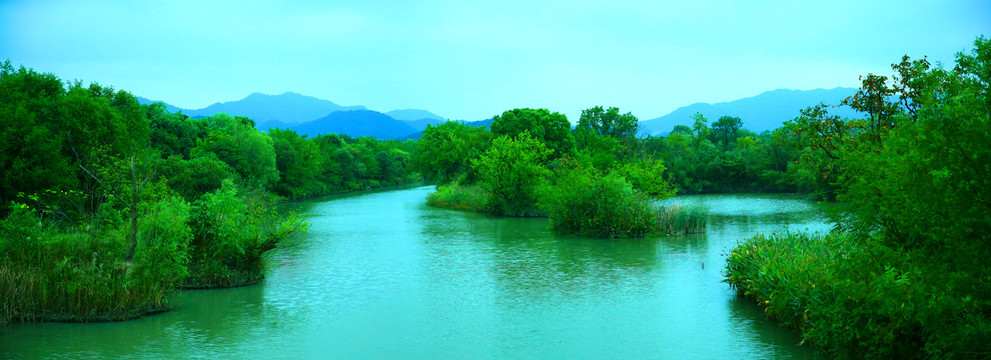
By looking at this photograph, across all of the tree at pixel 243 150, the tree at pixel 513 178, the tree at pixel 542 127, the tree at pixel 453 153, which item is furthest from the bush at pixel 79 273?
the tree at pixel 542 127

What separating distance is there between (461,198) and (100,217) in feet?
118

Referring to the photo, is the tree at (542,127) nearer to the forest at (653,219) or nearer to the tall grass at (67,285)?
the forest at (653,219)

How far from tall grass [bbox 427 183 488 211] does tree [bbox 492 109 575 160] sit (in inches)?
295

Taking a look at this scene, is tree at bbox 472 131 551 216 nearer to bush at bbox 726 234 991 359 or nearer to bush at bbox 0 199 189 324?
bush at bbox 726 234 991 359

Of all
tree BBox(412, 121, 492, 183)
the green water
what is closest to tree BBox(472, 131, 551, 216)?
tree BBox(412, 121, 492, 183)

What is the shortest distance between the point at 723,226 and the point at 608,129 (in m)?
46.8

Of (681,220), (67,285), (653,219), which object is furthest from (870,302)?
→ (681,220)

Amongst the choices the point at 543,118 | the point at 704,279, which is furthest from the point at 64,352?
the point at 543,118

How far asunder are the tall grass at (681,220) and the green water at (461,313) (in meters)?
2.72

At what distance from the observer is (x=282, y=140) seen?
Result: 76125mm

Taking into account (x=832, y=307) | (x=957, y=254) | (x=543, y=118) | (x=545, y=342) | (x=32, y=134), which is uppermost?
(x=543, y=118)

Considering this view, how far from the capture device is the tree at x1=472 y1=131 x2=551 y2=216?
4556 centimetres

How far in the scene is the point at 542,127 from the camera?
60.7 metres

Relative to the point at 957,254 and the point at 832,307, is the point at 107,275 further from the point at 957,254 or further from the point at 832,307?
the point at 957,254
